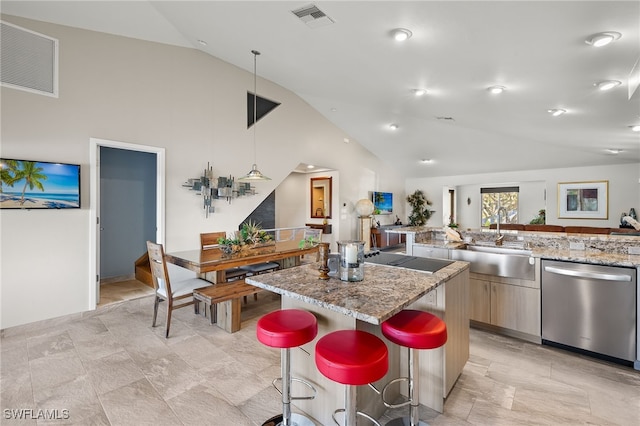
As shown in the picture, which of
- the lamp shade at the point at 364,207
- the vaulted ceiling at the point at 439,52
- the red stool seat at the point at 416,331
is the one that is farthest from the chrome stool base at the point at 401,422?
the lamp shade at the point at 364,207

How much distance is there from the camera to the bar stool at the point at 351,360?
128 centimetres

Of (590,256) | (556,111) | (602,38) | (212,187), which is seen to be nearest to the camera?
(602,38)

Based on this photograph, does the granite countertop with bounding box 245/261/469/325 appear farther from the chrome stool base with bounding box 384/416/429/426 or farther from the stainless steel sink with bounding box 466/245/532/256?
the stainless steel sink with bounding box 466/245/532/256

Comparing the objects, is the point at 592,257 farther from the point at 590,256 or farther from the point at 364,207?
the point at 364,207

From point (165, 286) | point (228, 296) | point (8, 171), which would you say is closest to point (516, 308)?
point (228, 296)

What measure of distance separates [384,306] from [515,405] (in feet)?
4.88

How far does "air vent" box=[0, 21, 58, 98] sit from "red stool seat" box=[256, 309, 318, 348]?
3758 millimetres

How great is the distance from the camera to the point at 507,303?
2967 millimetres

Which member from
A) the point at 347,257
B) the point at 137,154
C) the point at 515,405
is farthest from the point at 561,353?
the point at 137,154

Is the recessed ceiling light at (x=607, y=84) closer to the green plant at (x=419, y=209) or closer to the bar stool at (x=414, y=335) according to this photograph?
the bar stool at (x=414, y=335)

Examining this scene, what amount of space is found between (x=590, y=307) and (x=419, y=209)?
23.9ft

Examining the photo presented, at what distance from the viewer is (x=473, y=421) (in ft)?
6.07

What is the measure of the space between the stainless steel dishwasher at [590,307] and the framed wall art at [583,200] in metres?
6.25

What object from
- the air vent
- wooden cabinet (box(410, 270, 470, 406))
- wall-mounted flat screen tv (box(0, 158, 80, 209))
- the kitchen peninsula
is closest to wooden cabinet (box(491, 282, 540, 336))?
the kitchen peninsula
